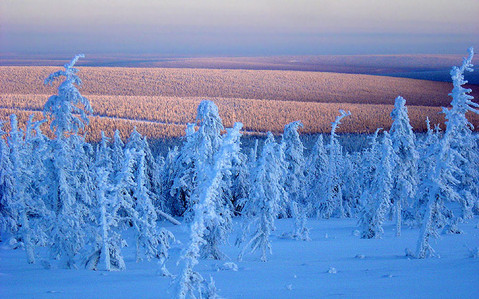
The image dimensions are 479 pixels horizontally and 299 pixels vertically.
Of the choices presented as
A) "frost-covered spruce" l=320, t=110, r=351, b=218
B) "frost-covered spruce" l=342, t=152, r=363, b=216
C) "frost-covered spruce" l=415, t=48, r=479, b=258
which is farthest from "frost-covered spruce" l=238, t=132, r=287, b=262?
"frost-covered spruce" l=342, t=152, r=363, b=216

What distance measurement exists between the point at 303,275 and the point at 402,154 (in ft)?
32.1

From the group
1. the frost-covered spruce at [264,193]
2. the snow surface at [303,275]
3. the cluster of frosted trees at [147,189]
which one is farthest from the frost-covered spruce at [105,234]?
the frost-covered spruce at [264,193]

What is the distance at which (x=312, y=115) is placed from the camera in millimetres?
94625

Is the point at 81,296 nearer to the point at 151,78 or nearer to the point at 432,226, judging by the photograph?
the point at 432,226

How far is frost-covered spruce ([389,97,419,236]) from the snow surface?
2.40 meters

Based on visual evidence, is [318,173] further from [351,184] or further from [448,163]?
[448,163]

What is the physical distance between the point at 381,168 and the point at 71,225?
13370 mm

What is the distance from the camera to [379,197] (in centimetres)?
2066

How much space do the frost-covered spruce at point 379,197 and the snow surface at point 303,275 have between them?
4.40 feet

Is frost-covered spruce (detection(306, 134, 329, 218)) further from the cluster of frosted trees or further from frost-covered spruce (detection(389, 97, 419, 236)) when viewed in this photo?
the cluster of frosted trees

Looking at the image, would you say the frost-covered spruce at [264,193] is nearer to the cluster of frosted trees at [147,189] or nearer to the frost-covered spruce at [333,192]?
the cluster of frosted trees at [147,189]

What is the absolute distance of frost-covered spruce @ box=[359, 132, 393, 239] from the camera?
19812 mm


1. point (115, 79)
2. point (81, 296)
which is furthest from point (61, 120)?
point (115, 79)

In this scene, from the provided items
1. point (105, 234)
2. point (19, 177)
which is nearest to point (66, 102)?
point (19, 177)
